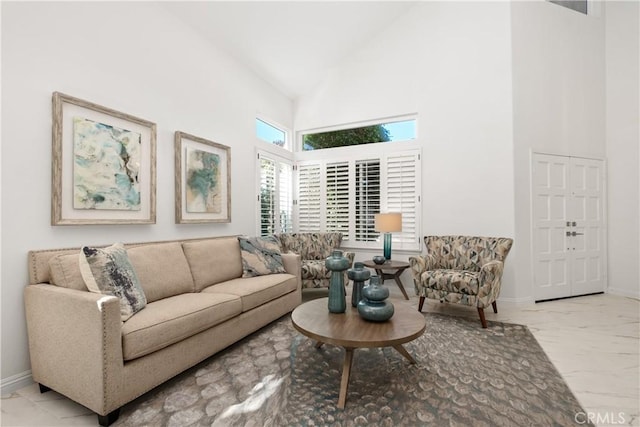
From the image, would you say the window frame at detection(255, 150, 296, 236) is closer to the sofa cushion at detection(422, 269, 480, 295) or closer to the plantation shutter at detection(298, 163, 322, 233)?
the plantation shutter at detection(298, 163, 322, 233)

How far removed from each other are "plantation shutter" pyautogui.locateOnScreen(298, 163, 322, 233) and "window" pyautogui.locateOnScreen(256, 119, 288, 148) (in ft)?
1.74

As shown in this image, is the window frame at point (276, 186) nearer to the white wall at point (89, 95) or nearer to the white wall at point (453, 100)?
the white wall at point (89, 95)

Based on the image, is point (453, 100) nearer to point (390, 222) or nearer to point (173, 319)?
point (390, 222)

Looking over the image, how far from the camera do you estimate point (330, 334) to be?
1857 millimetres

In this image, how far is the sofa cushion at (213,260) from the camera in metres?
2.86

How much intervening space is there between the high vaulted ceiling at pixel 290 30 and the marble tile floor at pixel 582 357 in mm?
3260

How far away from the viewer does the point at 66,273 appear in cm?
196

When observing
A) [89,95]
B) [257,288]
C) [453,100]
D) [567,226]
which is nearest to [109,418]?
[257,288]

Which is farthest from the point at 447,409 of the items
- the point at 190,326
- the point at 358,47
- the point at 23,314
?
the point at 358,47

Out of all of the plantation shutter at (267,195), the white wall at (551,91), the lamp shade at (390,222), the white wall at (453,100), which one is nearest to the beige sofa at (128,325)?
the plantation shutter at (267,195)

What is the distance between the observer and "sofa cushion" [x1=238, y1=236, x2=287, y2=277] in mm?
3287

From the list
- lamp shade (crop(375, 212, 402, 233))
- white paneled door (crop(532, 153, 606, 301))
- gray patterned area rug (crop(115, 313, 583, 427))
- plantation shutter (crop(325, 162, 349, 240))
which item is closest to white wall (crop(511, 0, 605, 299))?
white paneled door (crop(532, 153, 606, 301))

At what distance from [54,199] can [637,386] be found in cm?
404

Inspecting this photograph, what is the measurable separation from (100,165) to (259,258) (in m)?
1.65
